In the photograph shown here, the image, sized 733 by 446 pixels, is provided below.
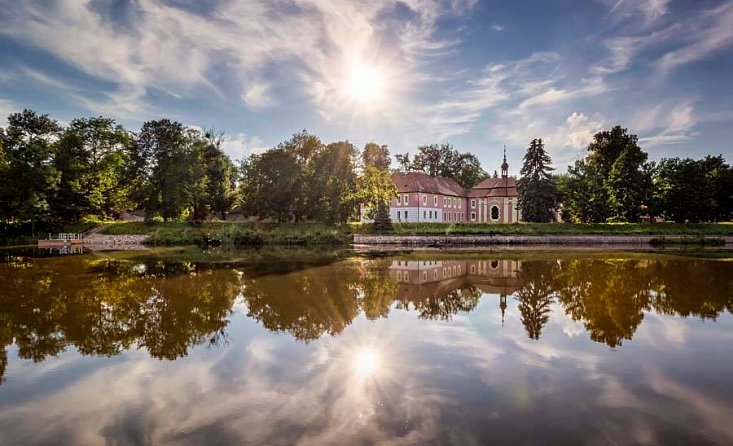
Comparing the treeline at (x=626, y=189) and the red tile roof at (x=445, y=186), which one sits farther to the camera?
the red tile roof at (x=445, y=186)

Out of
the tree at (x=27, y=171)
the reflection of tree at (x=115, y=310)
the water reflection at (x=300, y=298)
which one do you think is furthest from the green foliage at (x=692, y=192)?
the tree at (x=27, y=171)

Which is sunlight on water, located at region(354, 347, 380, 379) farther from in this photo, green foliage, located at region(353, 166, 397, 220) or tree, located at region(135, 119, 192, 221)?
tree, located at region(135, 119, 192, 221)

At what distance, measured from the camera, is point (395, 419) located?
17.7 feet

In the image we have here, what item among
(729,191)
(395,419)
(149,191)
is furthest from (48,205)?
(729,191)

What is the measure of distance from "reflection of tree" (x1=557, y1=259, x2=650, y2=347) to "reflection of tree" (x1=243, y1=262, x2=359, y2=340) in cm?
575

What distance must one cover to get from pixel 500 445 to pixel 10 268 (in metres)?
26.6

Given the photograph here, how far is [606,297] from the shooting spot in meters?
13.6

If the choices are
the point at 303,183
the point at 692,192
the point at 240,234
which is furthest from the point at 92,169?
the point at 692,192

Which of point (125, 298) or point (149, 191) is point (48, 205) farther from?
point (125, 298)

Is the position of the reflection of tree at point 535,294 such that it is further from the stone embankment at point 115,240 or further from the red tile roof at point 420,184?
the red tile roof at point 420,184

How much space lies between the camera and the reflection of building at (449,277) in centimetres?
1531

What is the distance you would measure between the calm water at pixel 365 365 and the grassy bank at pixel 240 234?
1153 inches

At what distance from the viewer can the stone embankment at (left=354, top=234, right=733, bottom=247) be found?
45.2 metres

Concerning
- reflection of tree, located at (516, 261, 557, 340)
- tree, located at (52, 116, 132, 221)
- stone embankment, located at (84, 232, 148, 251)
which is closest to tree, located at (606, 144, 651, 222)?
reflection of tree, located at (516, 261, 557, 340)
